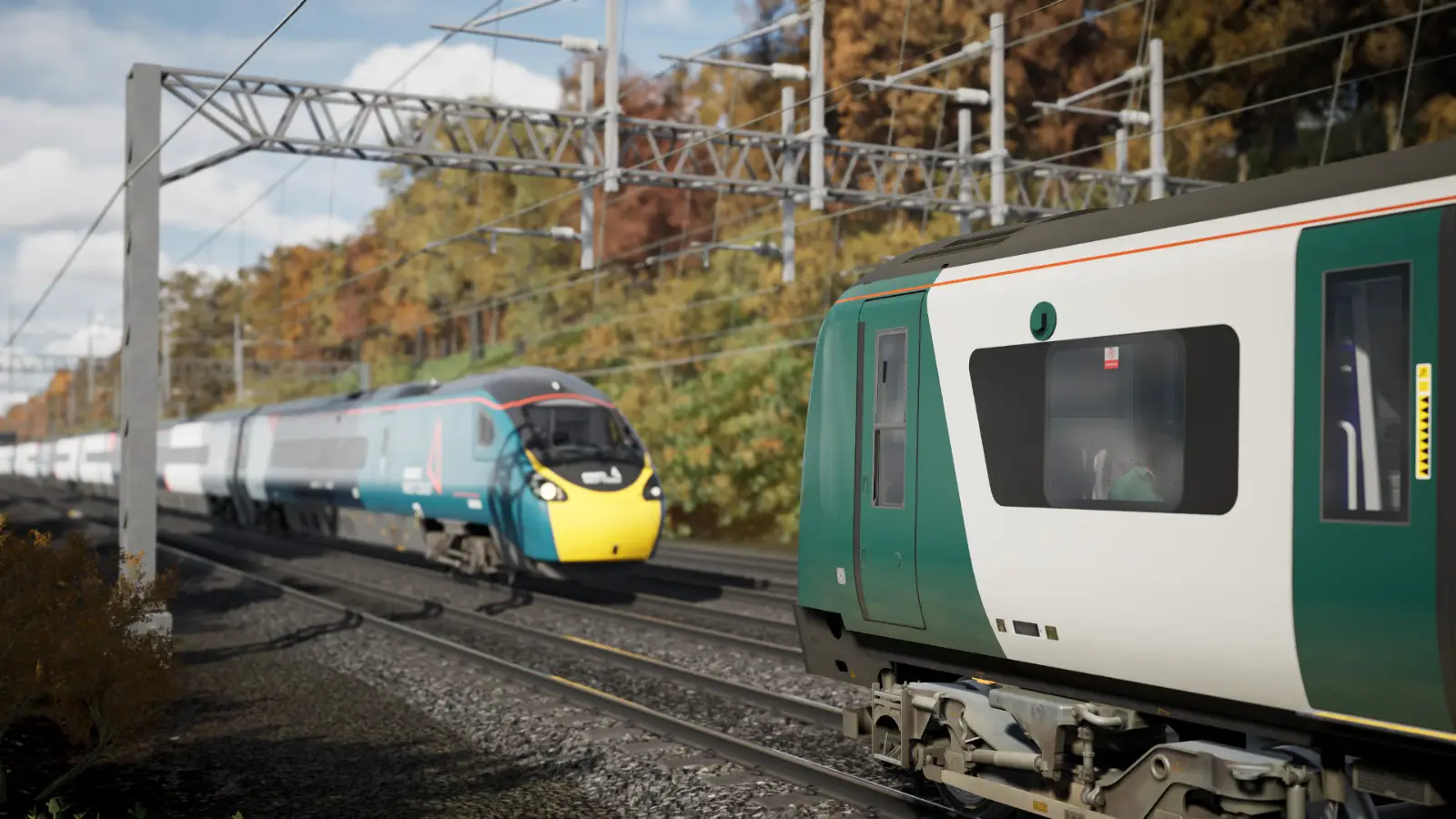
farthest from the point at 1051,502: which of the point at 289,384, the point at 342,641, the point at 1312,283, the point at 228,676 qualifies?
the point at 289,384

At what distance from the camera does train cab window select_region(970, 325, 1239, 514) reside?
588 cm

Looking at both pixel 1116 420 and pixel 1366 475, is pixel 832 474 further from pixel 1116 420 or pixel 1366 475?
pixel 1366 475

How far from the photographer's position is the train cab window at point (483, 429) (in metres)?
20.2

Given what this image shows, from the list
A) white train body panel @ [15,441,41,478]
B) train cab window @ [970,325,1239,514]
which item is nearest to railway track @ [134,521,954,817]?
train cab window @ [970,325,1239,514]

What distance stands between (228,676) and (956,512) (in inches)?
391

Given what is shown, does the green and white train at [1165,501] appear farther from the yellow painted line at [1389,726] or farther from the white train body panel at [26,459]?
the white train body panel at [26,459]

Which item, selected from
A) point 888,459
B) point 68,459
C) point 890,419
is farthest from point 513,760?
point 68,459

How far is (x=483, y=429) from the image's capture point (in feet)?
67.2

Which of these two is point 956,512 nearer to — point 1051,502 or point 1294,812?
point 1051,502

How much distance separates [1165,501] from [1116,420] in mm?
503

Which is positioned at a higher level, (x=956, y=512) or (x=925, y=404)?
(x=925, y=404)

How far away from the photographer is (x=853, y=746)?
411 inches

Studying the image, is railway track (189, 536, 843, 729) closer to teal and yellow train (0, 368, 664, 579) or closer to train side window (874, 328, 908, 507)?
teal and yellow train (0, 368, 664, 579)

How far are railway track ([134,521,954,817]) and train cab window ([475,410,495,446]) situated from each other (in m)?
2.59
